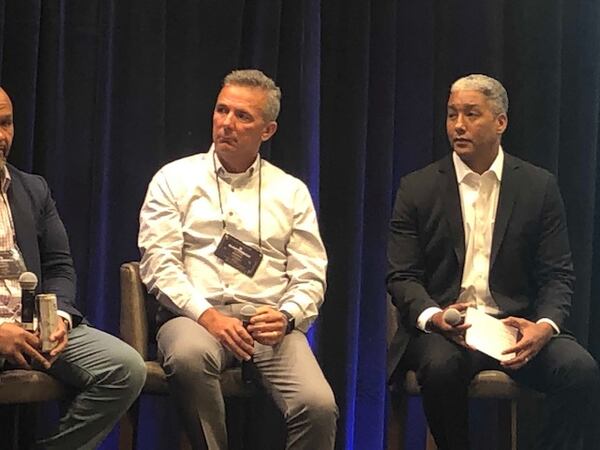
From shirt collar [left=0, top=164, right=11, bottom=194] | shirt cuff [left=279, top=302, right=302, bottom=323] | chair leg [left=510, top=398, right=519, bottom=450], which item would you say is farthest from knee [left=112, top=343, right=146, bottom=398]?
chair leg [left=510, top=398, right=519, bottom=450]

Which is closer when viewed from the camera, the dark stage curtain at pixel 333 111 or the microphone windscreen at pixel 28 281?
the microphone windscreen at pixel 28 281

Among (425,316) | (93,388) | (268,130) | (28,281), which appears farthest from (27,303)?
(425,316)

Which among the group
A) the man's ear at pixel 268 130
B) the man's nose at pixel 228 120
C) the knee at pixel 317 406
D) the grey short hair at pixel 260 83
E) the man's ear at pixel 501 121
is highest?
the grey short hair at pixel 260 83

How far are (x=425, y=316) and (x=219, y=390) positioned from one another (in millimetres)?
695

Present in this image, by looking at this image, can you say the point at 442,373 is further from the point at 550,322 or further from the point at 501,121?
the point at 501,121

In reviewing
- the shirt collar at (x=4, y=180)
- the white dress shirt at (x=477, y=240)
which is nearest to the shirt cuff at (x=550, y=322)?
the white dress shirt at (x=477, y=240)

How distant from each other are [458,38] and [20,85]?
171 centimetres

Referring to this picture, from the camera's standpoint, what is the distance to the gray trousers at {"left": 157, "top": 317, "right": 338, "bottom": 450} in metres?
2.86

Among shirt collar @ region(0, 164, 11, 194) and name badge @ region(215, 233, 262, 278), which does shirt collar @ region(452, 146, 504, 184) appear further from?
shirt collar @ region(0, 164, 11, 194)

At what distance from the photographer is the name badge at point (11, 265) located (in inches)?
115

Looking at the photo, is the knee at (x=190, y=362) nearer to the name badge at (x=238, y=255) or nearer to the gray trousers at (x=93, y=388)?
the gray trousers at (x=93, y=388)

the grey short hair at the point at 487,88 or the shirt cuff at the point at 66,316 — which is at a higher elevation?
the grey short hair at the point at 487,88

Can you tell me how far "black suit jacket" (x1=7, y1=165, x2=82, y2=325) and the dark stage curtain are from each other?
37 cm

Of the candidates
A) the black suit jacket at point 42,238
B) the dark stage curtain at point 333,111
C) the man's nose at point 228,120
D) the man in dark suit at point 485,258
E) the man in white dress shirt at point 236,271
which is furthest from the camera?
the dark stage curtain at point 333,111
